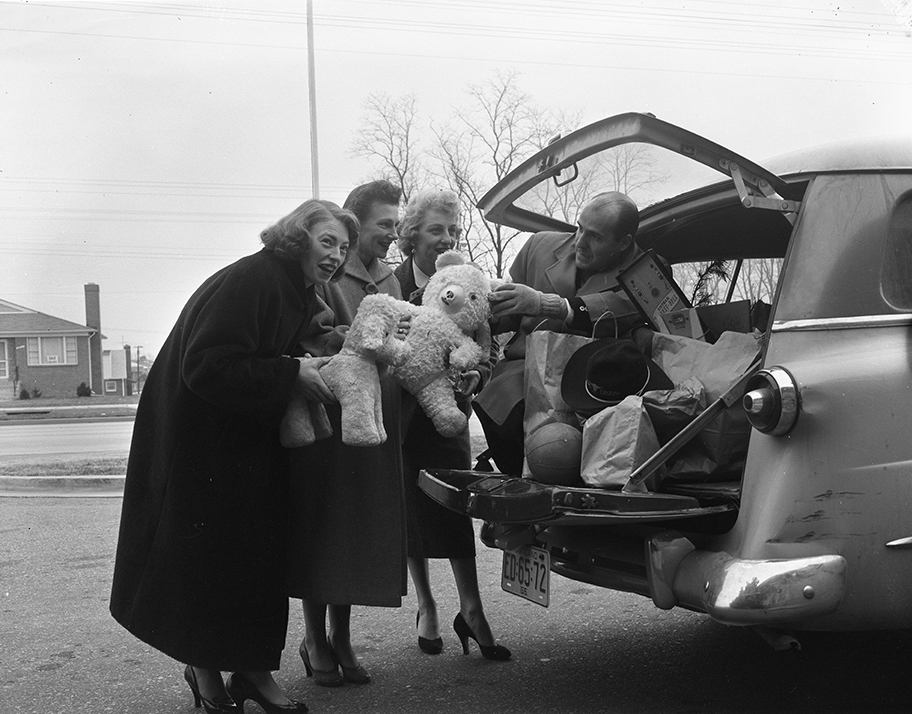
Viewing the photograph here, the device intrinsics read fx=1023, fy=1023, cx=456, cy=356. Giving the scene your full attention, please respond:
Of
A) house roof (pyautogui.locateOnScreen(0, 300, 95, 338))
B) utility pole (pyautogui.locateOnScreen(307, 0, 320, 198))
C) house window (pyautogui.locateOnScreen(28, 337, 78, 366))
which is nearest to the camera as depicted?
utility pole (pyautogui.locateOnScreen(307, 0, 320, 198))

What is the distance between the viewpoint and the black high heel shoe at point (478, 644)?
13.8 feet

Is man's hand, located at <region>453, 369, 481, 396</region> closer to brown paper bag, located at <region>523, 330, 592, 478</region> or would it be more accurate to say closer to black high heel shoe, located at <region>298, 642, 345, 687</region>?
brown paper bag, located at <region>523, 330, 592, 478</region>

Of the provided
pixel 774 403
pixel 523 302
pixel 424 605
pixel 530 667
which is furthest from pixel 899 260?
pixel 424 605

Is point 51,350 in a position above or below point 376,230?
above

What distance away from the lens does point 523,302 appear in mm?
3879

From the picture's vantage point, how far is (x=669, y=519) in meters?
3.13

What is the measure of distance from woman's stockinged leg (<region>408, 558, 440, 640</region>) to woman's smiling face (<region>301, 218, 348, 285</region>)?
1434 mm

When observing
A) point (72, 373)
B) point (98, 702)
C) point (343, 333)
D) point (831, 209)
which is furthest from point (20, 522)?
point (72, 373)

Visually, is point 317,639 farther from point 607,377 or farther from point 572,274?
point 572,274

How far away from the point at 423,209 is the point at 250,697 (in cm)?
208

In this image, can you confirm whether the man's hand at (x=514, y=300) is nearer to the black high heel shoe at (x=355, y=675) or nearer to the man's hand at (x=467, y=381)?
the man's hand at (x=467, y=381)

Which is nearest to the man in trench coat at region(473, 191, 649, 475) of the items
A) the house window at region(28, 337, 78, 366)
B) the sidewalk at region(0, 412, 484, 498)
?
the sidewalk at region(0, 412, 484, 498)

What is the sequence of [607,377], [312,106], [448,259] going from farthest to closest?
1. [312,106]
2. [448,259]
3. [607,377]

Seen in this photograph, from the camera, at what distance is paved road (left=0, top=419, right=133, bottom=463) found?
1584cm
